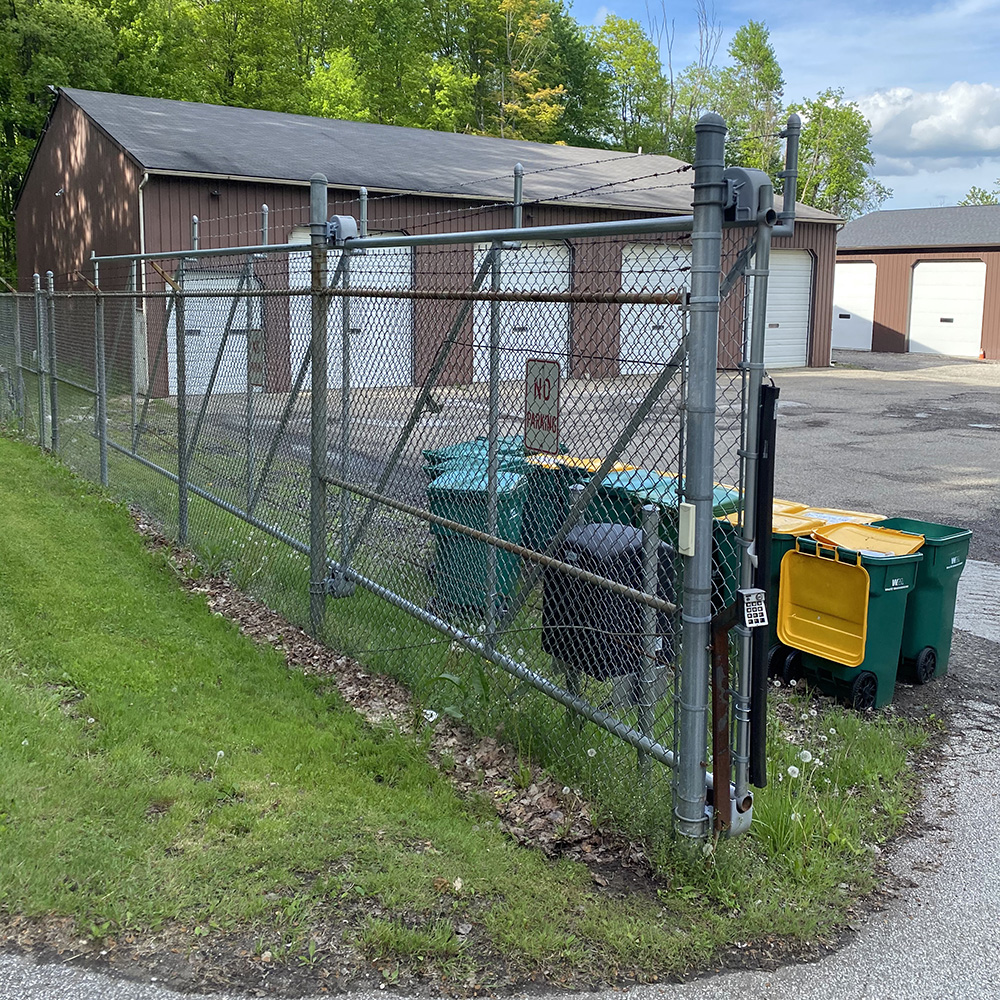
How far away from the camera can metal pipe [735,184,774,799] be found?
321cm

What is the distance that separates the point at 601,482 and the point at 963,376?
25.3 meters

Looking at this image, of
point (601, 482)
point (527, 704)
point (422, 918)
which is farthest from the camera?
point (527, 704)

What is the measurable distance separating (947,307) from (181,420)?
32772mm

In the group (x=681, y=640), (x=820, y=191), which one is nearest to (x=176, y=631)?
(x=681, y=640)

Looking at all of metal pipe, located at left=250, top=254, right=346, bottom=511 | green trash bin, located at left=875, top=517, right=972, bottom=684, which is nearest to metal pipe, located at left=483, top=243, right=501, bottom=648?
metal pipe, located at left=250, top=254, right=346, bottom=511

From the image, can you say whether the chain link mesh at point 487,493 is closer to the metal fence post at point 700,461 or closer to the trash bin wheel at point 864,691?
the metal fence post at point 700,461

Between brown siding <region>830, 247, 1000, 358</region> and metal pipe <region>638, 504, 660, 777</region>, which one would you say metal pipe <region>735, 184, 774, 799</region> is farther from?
brown siding <region>830, 247, 1000, 358</region>

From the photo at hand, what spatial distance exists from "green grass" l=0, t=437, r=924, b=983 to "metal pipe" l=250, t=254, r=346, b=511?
1.52 metres

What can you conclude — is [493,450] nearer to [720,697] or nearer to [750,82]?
[720,697]

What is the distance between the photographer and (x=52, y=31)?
30141mm

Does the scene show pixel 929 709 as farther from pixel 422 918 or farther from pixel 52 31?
pixel 52 31

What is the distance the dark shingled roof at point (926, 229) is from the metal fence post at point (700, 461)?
34.2 m

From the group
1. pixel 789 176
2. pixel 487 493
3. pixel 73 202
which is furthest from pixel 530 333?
pixel 73 202

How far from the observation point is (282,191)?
19219 mm
